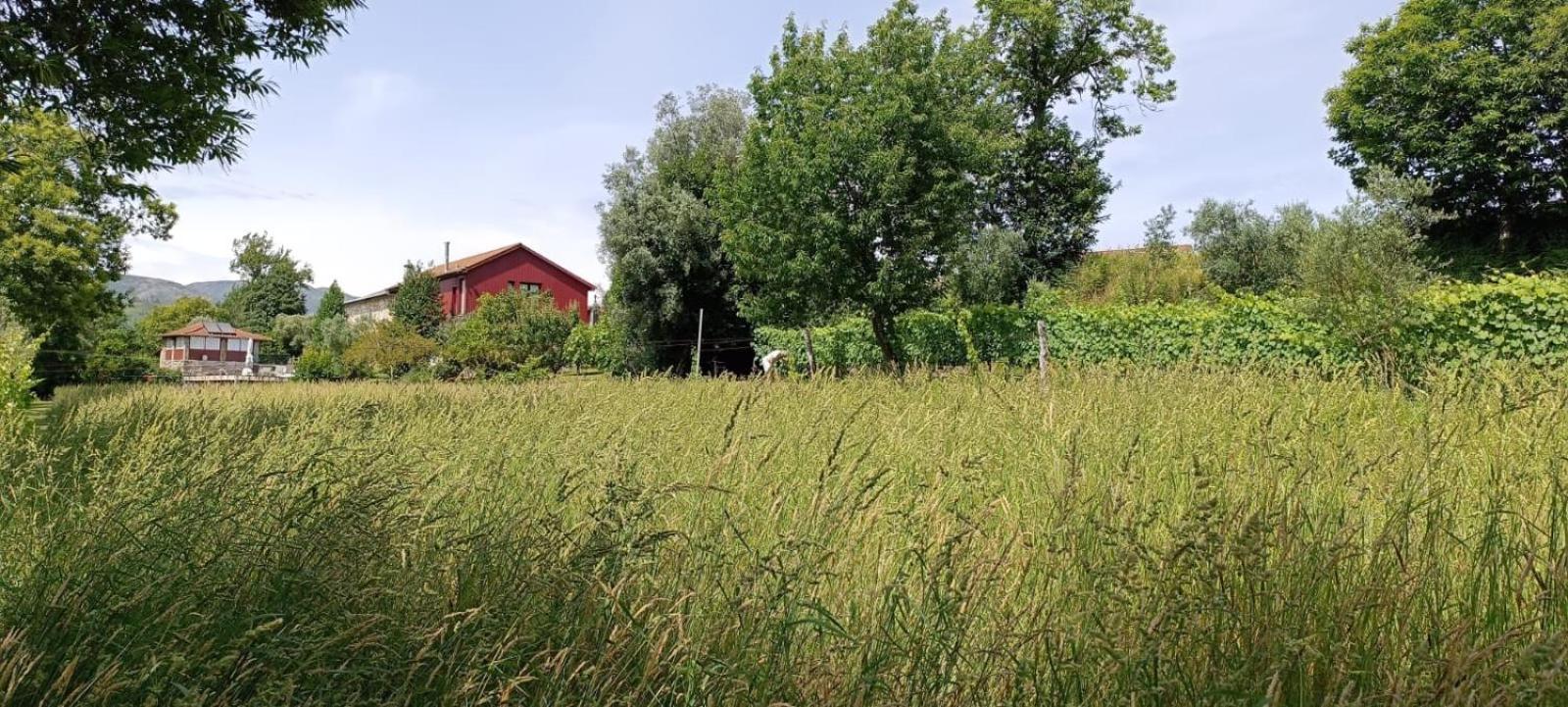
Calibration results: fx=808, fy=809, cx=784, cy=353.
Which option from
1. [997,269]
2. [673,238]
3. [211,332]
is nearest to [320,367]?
[673,238]

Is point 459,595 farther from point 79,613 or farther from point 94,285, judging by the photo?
point 94,285

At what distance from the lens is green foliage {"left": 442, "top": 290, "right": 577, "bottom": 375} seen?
80.1ft

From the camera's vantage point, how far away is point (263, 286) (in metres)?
66.2

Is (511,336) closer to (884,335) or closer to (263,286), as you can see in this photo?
(884,335)

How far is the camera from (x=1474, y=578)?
221 centimetres

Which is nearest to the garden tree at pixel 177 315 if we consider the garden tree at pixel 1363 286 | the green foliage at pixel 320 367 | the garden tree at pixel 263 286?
the garden tree at pixel 263 286

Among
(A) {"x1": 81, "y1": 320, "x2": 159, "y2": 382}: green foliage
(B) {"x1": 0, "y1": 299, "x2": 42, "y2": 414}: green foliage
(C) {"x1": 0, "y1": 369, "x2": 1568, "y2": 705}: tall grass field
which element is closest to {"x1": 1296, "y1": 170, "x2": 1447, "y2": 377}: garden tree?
(C) {"x1": 0, "y1": 369, "x2": 1568, "y2": 705}: tall grass field

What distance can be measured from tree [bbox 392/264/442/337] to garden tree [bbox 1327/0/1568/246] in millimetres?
38000

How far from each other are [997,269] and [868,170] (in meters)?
14.1

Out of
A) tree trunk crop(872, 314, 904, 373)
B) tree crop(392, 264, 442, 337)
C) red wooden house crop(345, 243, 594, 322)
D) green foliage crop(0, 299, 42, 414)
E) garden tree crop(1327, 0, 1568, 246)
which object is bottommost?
green foliage crop(0, 299, 42, 414)

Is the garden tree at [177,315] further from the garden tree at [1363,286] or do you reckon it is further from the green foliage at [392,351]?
the garden tree at [1363,286]

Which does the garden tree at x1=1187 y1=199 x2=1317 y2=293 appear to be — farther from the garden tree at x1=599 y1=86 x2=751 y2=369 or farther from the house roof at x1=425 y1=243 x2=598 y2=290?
the house roof at x1=425 y1=243 x2=598 y2=290

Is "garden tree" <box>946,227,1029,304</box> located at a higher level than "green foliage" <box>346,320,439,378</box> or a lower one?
higher

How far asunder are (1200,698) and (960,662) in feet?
1.77
